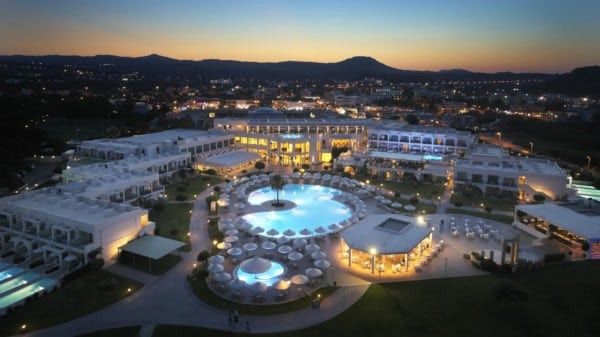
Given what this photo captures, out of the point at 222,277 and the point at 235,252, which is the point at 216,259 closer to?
the point at 235,252

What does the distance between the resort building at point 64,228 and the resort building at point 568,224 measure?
76.9 feet

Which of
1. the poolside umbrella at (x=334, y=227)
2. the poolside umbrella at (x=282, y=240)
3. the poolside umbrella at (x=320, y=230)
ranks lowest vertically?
the poolside umbrella at (x=282, y=240)

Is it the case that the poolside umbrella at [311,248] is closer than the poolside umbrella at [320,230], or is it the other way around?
the poolside umbrella at [311,248]

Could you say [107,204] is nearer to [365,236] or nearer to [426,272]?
[365,236]

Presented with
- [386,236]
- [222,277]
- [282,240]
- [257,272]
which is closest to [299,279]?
[257,272]

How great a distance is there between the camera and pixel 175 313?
16.4 m

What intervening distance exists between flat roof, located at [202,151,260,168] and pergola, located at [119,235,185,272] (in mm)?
19119

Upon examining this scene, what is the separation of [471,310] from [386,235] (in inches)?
244

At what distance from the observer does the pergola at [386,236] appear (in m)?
20.5

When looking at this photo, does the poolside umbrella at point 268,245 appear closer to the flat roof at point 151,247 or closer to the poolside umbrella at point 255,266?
the poolside umbrella at point 255,266

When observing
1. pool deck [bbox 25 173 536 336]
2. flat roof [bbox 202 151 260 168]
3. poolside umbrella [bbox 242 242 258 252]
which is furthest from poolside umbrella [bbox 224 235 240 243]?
flat roof [bbox 202 151 260 168]

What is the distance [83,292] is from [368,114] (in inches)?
3056

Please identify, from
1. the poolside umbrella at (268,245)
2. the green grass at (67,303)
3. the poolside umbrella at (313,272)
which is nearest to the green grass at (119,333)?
the green grass at (67,303)

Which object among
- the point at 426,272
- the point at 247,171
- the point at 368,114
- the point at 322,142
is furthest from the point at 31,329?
the point at 368,114
